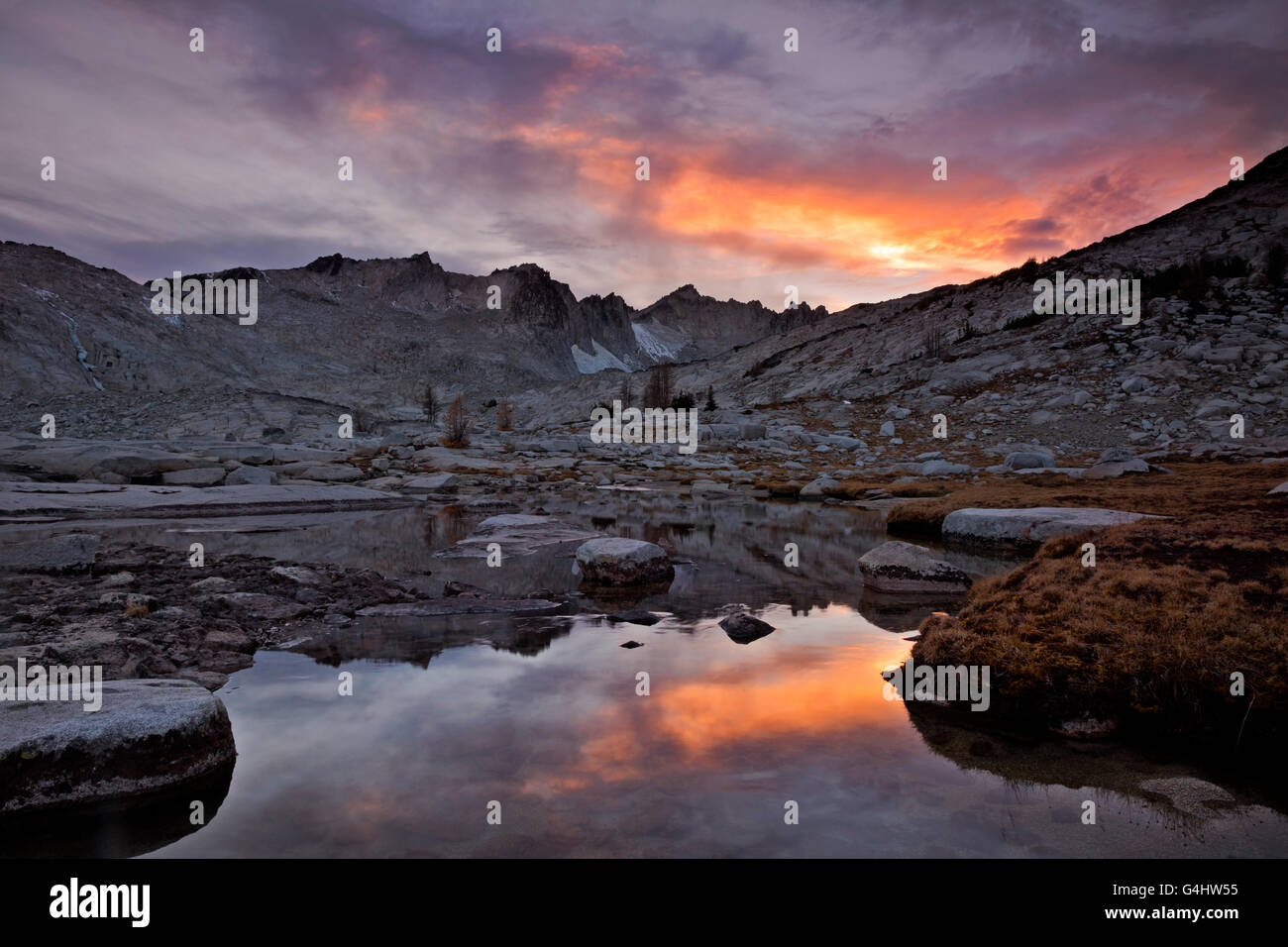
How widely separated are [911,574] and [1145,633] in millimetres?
7063

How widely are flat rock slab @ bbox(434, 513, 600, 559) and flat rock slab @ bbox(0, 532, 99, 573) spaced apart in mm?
7520

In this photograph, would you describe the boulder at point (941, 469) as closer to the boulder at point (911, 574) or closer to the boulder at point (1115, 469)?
the boulder at point (1115, 469)

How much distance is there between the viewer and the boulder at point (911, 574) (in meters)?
14.1

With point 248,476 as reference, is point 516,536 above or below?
below

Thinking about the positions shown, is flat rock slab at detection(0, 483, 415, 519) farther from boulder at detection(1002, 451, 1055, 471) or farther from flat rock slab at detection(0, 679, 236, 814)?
boulder at detection(1002, 451, 1055, 471)

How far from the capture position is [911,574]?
14.4 meters

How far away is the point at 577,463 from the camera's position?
187 feet

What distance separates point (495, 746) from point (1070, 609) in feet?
24.0

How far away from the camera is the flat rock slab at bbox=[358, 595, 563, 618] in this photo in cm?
1153
